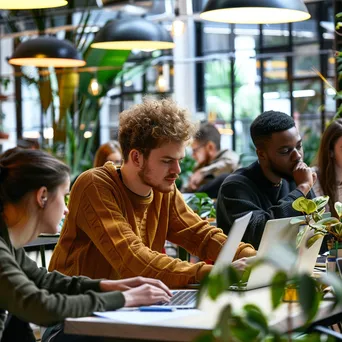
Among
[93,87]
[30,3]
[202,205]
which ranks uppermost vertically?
[30,3]

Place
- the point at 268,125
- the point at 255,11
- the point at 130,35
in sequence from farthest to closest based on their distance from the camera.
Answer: the point at 130,35 < the point at 255,11 < the point at 268,125

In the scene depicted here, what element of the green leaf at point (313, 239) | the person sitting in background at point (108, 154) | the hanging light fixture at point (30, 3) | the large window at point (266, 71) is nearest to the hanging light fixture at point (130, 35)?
the person sitting in background at point (108, 154)

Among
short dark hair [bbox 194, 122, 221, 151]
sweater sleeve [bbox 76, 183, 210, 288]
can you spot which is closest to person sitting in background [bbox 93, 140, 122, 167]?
short dark hair [bbox 194, 122, 221, 151]

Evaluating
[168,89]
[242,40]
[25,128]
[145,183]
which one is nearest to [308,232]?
[145,183]

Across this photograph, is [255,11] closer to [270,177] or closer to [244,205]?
[270,177]

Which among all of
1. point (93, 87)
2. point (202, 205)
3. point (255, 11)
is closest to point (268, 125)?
point (255, 11)

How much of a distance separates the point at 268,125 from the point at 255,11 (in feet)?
2.31

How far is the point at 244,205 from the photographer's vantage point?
388 cm

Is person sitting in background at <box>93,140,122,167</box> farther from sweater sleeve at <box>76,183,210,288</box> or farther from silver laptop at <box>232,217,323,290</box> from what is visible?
silver laptop at <box>232,217,323,290</box>

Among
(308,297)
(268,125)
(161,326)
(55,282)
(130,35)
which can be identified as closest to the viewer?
(308,297)

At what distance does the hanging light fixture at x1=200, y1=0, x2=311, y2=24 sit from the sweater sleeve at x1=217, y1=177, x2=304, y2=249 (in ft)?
2.58

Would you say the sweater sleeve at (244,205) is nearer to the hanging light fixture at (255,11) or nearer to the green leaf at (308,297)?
the hanging light fixture at (255,11)

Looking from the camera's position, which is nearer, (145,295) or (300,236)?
(145,295)

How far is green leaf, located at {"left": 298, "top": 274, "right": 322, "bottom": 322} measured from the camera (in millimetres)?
1588
